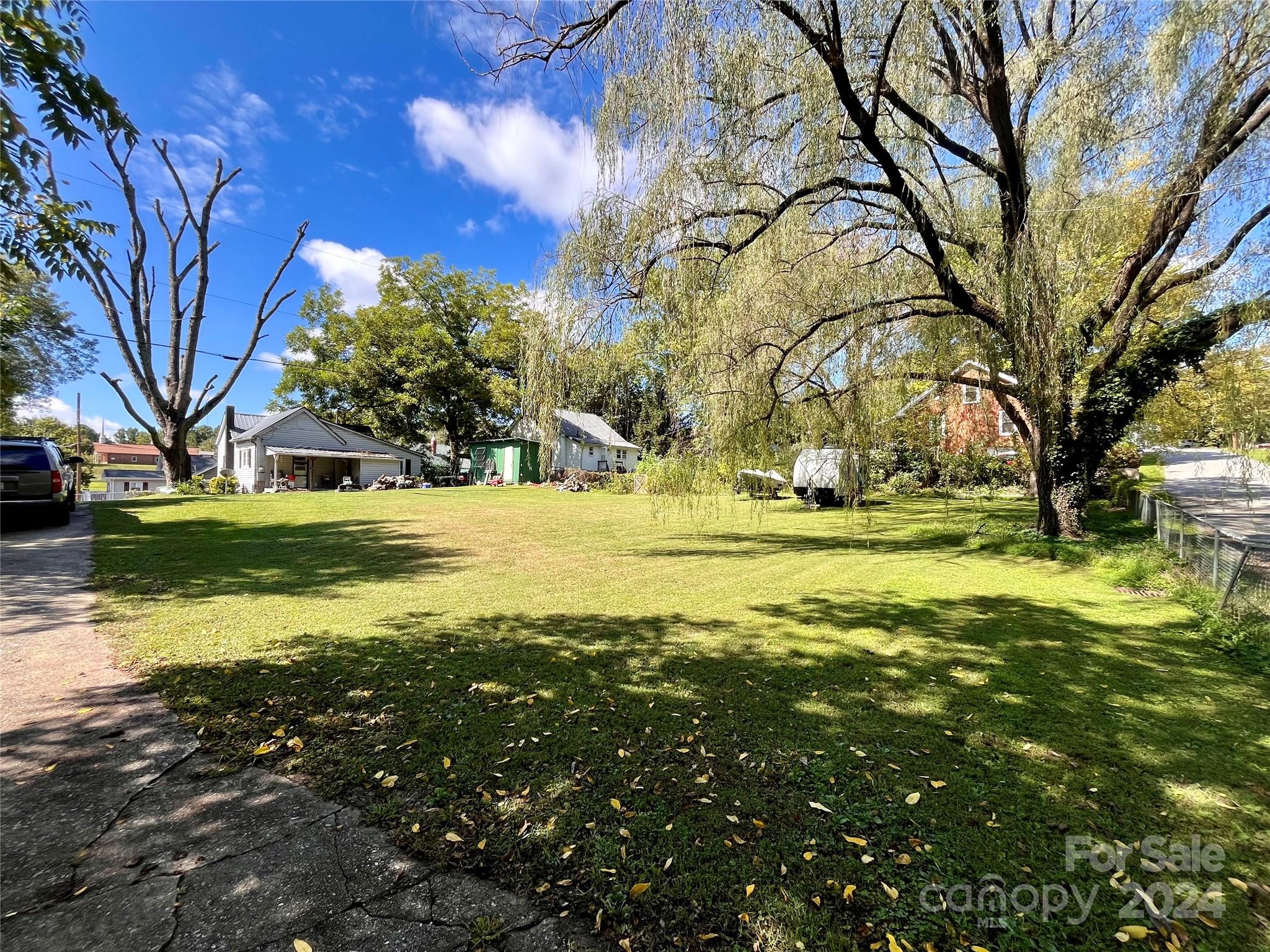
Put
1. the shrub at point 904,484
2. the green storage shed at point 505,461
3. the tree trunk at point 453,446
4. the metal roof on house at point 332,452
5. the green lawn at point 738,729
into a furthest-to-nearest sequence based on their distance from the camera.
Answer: the tree trunk at point 453,446
the green storage shed at point 505,461
the metal roof on house at point 332,452
the shrub at point 904,484
the green lawn at point 738,729

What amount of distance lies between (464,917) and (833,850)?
1.46m

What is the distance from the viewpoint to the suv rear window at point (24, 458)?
7289mm

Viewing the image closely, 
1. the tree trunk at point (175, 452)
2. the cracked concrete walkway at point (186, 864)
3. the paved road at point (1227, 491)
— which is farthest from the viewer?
the tree trunk at point (175, 452)

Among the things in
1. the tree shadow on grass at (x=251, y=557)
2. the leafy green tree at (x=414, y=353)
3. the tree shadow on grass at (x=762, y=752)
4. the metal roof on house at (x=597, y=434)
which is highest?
the leafy green tree at (x=414, y=353)

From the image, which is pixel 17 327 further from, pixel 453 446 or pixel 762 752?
pixel 453 446

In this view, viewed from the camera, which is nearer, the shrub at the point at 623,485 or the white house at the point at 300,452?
the shrub at the point at 623,485

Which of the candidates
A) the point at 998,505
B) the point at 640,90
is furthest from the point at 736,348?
the point at 998,505

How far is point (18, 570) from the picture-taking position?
5.87m

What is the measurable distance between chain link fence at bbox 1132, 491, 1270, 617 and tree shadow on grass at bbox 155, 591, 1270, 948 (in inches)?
48.9

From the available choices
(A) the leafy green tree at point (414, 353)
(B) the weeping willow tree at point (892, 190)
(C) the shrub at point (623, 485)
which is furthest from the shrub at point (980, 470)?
(A) the leafy green tree at point (414, 353)

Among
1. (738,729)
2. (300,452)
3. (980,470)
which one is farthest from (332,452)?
(980,470)

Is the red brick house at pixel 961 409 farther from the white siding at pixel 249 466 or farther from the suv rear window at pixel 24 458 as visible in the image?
the white siding at pixel 249 466

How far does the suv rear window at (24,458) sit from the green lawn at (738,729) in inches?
100

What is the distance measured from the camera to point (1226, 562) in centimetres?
528
